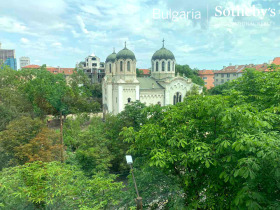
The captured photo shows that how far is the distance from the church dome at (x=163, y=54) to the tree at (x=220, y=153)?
1057 inches

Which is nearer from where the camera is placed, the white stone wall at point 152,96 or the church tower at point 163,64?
the white stone wall at point 152,96

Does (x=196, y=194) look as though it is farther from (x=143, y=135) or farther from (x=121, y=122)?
(x=121, y=122)

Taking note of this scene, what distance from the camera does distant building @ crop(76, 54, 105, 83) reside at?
195 feet

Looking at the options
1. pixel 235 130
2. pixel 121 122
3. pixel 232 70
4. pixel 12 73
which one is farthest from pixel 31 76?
pixel 232 70

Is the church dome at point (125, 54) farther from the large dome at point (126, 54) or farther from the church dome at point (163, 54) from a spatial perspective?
the church dome at point (163, 54)

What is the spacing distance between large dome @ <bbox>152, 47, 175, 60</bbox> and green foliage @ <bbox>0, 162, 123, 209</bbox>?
27967 millimetres

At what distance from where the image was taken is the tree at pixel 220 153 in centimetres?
510

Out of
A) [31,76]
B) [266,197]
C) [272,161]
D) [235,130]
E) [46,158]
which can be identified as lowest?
[46,158]

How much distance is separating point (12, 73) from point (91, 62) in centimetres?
4023

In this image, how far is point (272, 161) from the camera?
477 cm

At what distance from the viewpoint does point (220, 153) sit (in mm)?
6570

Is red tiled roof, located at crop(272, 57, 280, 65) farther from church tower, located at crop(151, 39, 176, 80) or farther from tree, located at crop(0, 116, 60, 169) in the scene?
tree, located at crop(0, 116, 60, 169)

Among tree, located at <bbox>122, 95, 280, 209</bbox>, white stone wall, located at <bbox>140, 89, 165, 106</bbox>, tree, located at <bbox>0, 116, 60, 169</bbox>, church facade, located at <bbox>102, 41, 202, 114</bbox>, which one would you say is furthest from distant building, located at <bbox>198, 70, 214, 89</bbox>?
tree, located at <bbox>122, 95, 280, 209</bbox>

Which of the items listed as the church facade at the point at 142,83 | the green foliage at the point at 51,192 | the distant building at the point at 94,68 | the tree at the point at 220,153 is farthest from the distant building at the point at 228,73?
the green foliage at the point at 51,192
